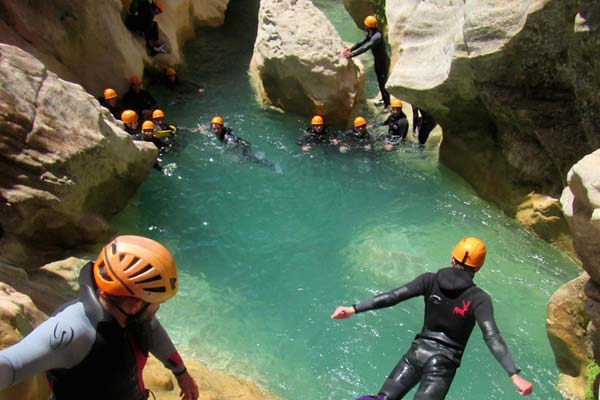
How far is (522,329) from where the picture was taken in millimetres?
6965

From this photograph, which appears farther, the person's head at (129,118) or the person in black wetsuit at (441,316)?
the person's head at (129,118)

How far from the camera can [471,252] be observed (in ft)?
14.5

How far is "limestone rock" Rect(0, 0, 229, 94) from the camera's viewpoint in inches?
414

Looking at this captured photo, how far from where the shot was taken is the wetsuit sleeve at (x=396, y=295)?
4477 mm

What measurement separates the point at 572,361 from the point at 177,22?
1244 centimetres

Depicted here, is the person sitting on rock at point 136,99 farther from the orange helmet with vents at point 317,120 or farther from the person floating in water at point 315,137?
the orange helmet with vents at point 317,120

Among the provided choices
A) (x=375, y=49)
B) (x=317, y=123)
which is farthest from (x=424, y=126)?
(x=375, y=49)

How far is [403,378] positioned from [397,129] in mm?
7509

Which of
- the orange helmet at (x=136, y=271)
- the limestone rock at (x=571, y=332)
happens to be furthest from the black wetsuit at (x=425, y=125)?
the orange helmet at (x=136, y=271)

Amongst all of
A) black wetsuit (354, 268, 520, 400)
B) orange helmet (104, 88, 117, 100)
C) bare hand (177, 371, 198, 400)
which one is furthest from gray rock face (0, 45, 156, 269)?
black wetsuit (354, 268, 520, 400)

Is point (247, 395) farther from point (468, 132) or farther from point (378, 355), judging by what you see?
point (468, 132)

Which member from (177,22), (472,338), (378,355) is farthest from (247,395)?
(177,22)

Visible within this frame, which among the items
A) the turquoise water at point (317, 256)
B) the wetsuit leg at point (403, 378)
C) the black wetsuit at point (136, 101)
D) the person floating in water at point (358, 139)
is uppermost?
the wetsuit leg at point (403, 378)

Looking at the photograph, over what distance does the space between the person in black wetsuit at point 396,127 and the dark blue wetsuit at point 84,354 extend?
9038 millimetres
